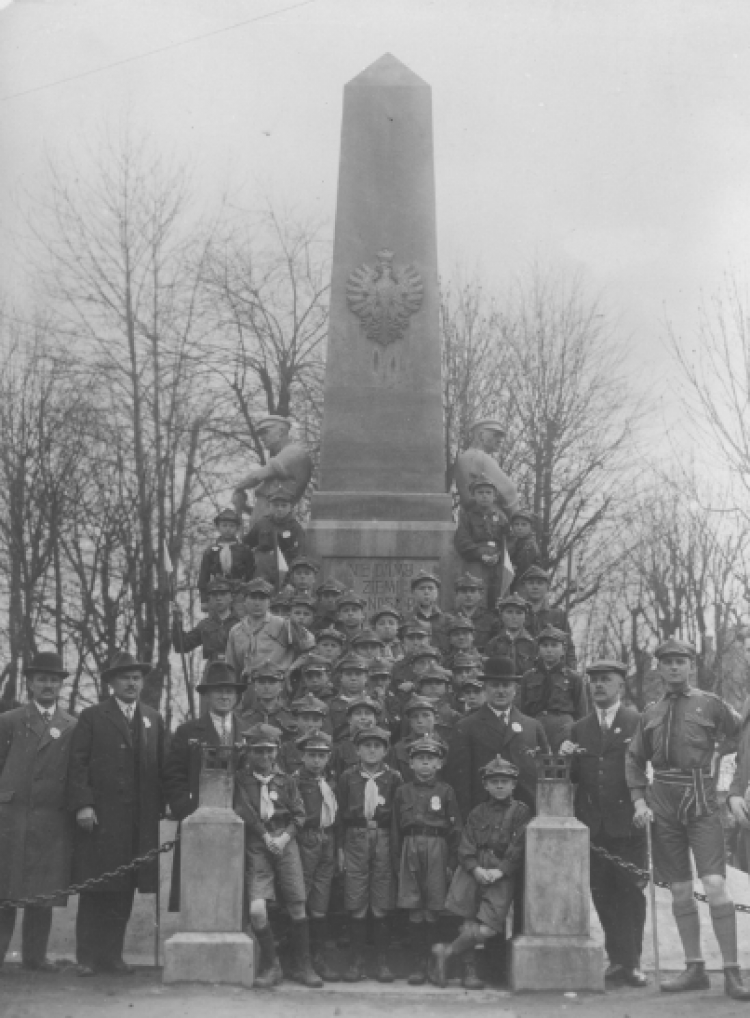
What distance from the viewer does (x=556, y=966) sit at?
24.5 feet

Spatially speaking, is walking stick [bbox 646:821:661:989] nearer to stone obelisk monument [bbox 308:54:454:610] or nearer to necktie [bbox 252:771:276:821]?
necktie [bbox 252:771:276:821]

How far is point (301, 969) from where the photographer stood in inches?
296

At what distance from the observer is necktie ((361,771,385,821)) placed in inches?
314

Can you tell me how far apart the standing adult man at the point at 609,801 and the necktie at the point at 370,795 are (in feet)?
3.79

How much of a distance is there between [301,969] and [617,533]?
69.0 ft

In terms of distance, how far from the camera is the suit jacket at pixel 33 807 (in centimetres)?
812

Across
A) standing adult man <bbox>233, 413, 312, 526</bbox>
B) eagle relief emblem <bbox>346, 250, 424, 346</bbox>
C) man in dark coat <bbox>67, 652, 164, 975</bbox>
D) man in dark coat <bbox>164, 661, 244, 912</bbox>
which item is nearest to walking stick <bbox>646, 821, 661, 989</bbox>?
man in dark coat <bbox>164, 661, 244, 912</bbox>

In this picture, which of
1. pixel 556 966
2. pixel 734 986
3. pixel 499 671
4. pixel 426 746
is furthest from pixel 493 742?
pixel 734 986

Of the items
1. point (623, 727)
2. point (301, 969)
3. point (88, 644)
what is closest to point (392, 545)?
point (623, 727)

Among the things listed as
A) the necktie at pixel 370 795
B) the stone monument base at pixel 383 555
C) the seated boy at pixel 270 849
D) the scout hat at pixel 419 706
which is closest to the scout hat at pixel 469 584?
the stone monument base at pixel 383 555

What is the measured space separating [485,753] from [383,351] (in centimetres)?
Answer: 666

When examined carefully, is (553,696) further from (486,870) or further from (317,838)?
(317,838)

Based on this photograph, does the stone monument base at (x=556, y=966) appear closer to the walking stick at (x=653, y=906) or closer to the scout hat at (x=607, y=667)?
the walking stick at (x=653, y=906)

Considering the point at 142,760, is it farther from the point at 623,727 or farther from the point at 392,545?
the point at 392,545
